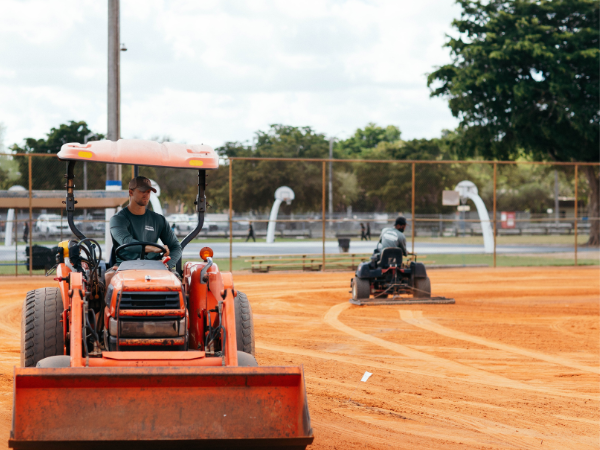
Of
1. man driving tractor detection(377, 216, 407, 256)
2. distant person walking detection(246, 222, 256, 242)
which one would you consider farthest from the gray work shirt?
distant person walking detection(246, 222, 256, 242)

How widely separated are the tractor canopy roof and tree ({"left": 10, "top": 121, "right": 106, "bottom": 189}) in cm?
2425

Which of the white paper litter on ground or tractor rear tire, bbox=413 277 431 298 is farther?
tractor rear tire, bbox=413 277 431 298

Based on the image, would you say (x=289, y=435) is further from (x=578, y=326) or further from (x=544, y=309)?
(x=544, y=309)

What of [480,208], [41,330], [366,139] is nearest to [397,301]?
[41,330]

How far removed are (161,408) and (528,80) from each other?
34.2m

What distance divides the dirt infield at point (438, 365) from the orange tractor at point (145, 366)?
38.2 inches

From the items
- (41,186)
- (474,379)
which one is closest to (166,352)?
(474,379)

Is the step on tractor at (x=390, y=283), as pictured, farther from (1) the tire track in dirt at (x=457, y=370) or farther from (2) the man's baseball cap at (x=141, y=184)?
(2) the man's baseball cap at (x=141, y=184)

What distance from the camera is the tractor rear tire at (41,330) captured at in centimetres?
513

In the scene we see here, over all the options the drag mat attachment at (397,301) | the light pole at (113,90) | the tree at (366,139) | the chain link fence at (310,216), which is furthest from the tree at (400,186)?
the tree at (366,139)

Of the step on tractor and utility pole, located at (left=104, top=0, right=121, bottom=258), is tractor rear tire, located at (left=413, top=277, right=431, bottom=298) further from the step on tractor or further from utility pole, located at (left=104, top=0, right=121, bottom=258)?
utility pole, located at (left=104, top=0, right=121, bottom=258)

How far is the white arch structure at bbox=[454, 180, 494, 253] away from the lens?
98.8 ft

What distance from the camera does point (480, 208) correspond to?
3094 cm

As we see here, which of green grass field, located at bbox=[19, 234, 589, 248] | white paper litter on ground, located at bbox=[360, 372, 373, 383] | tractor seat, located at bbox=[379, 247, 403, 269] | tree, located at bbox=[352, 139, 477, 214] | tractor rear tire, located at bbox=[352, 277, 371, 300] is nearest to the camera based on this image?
white paper litter on ground, located at bbox=[360, 372, 373, 383]
